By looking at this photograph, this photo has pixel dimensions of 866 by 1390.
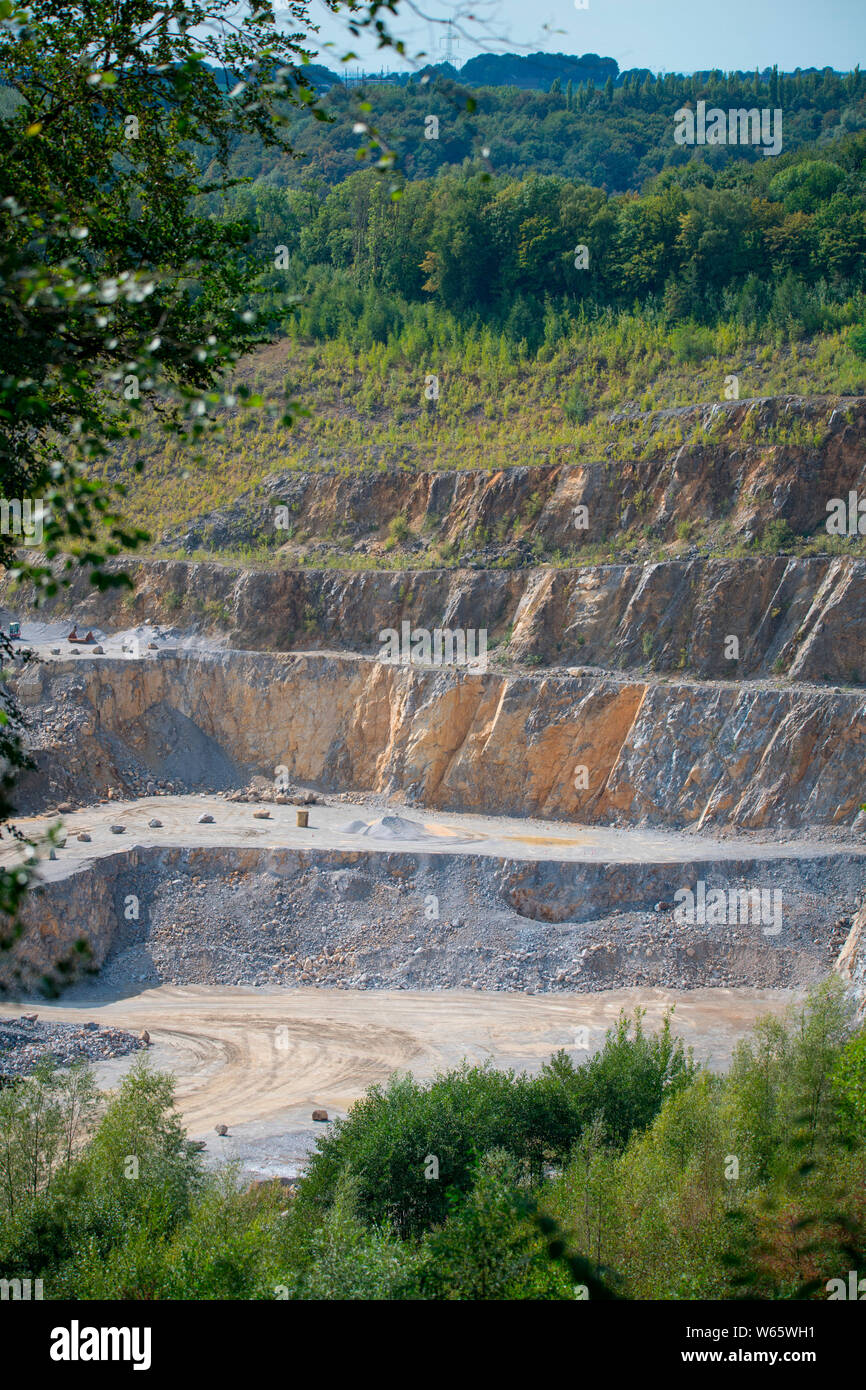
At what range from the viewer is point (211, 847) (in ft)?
93.5

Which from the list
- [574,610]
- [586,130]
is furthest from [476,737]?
[586,130]

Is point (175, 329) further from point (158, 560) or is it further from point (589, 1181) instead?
point (158, 560)

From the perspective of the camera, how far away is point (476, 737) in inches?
1331

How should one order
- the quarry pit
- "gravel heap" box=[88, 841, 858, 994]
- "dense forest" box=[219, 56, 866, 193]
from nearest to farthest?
the quarry pit < "gravel heap" box=[88, 841, 858, 994] < "dense forest" box=[219, 56, 866, 193]

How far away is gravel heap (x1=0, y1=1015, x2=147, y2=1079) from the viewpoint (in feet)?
66.2

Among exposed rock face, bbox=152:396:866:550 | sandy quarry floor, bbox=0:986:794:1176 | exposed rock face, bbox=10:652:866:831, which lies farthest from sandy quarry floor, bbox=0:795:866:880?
exposed rock face, bbox=152:396:866:550

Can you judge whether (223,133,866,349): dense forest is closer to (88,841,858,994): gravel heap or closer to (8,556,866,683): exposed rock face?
(8,556,866,683): exposed rock face

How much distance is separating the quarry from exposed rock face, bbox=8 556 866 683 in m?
0.10

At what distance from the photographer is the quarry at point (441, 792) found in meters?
24.0

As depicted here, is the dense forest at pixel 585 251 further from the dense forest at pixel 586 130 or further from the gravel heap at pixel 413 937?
the dense forest at pixel 586 130

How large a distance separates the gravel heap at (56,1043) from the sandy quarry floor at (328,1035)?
0.51 m

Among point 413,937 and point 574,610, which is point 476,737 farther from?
point 413,937

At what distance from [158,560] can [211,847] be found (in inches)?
712

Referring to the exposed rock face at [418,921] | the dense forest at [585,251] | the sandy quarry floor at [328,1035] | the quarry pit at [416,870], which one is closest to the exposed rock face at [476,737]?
the quarry pit at [416,870]
